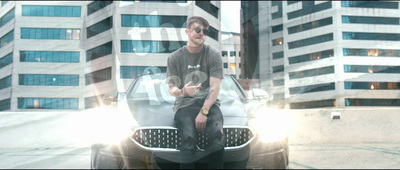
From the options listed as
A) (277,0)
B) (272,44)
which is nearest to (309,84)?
(272,44)

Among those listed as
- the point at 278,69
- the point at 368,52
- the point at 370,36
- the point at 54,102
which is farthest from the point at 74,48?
the point at 368,52

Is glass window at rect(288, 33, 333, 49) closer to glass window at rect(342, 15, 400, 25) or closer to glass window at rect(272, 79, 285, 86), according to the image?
glass window at rect(342, 15, 400, 25)

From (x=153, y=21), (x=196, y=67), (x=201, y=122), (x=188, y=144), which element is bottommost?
(x=188, y=144)

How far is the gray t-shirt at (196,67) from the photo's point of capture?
291 cm

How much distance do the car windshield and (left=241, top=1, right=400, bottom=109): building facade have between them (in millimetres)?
62403

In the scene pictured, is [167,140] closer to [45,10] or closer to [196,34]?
[196,34]

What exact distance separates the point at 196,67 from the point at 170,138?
27.1 inches

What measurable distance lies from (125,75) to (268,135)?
160 feet

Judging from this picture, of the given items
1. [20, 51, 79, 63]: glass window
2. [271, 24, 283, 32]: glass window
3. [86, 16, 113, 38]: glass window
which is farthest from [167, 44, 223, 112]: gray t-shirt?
[271, 24, 283, 32]: glass window

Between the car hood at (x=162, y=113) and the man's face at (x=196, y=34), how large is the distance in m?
0.59

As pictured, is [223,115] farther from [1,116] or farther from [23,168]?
[1,116]

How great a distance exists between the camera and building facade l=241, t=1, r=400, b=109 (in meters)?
62.8

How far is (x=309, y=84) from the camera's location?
2773 inches

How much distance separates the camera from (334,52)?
65.7 metres
